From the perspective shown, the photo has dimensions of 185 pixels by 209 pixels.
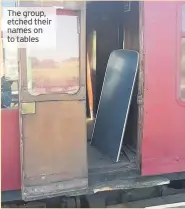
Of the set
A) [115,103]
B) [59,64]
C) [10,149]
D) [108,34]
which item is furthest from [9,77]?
[108,34]

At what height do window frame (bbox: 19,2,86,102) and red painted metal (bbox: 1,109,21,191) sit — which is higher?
window frame (bbox: 19,2,86,102)

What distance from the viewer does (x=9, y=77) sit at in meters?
3.00

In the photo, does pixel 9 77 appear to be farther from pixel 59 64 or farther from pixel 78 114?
pixel 78 114

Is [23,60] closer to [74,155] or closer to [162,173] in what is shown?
[74,155]

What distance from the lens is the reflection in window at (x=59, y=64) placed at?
2998mm

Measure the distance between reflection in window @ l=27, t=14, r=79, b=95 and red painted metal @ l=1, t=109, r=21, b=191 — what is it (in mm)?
295

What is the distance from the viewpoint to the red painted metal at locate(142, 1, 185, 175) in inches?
133

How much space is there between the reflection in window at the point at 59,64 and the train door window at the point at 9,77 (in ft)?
0.40

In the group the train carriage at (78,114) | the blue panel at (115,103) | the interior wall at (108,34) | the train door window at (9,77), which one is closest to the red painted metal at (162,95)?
the train carriage at (78,114)

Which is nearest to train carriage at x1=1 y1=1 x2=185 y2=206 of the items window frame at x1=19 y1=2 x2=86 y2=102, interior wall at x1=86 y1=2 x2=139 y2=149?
window frame at x1=19 y1=2 x2=86 y2=102

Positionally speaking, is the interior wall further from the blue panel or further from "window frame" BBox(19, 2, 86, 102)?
"window frame" BBox(19, 2, 86, 102)

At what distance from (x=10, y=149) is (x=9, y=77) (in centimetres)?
63

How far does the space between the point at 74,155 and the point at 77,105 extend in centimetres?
47

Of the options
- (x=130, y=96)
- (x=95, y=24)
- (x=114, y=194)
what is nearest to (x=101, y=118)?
(x=130, y=96)
